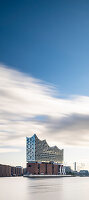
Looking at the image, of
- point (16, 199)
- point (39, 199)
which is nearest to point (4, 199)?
point (16, 199)

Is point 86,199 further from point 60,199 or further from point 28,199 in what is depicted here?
point 28,199

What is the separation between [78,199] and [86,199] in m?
1.94

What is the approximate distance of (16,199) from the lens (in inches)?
2489

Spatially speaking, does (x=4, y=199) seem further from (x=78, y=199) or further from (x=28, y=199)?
(x=78, y=199)

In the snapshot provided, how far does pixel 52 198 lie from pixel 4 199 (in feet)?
37.1

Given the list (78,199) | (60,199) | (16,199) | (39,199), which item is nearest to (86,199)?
(78,199)

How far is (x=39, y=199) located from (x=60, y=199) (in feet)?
15.9

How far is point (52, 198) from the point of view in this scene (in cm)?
6481

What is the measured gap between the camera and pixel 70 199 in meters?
64.1

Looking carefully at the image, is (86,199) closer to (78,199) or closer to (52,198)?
(78,199)

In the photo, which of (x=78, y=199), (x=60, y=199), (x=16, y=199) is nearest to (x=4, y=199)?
(x=16, y=199)

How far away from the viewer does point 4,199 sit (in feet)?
205

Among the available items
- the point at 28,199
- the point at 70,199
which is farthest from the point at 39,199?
the point at 70,199

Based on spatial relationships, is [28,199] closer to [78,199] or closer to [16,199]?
[16,199]
